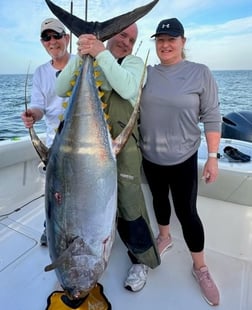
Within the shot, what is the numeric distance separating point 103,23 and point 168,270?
1.38m

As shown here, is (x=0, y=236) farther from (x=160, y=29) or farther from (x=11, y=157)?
(x=160, y=29)

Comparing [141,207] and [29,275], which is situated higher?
[141,207]

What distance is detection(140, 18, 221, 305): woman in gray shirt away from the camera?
1.31 metres

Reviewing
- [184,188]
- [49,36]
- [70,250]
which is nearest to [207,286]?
[184,188]

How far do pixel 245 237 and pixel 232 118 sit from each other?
171cm

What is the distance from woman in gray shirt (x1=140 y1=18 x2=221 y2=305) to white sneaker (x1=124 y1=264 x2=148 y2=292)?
0.98ft

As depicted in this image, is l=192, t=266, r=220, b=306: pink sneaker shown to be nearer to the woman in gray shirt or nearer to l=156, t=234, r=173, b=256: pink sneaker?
the woman in gray shirt

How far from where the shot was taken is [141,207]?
1.42m

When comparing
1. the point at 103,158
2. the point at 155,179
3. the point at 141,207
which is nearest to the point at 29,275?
the point at 141,207

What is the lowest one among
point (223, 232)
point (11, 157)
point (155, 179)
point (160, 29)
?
point (223, 232)

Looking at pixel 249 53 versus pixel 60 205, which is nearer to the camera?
pixel 60 205

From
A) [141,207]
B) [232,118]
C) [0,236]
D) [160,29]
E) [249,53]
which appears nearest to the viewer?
[160,29]

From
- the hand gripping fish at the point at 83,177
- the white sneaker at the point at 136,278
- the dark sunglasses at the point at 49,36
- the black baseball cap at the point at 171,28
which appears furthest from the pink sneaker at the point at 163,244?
the dark sunglasses at the point at 49,36

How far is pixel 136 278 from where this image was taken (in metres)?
1.53
